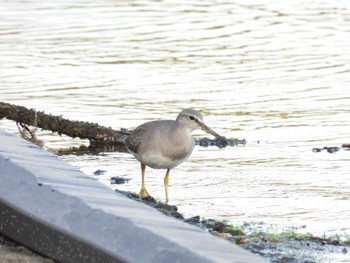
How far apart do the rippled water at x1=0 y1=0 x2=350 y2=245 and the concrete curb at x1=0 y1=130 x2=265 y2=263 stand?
9.93 feet

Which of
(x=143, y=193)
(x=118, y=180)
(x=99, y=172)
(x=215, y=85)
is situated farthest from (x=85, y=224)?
(x=215, y=85)

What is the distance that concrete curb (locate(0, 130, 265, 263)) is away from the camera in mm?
4270

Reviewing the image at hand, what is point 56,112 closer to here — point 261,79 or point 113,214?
point 261,79

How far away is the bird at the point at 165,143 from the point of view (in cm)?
927

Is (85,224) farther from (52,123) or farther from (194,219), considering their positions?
(52,123)

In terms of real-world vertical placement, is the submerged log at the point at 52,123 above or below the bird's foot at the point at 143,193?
above

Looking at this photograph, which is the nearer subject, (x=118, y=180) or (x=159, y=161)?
(x=159, y=161)

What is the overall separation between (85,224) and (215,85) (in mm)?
8690

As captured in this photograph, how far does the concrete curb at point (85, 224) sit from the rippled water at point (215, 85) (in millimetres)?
3025

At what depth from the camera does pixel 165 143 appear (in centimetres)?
934

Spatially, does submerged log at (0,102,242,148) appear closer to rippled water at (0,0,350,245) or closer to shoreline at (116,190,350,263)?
rippled water at (0,0,350,245)

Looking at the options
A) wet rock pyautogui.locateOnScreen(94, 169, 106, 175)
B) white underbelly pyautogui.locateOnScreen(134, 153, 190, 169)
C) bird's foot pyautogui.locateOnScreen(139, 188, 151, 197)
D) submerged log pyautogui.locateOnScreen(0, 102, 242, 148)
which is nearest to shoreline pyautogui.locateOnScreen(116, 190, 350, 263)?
bird's foot pyautogui.locateOnScreen(139, 188, 151, 197)

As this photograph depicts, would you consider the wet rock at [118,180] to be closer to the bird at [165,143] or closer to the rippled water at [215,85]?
the rippled water at [215,85]

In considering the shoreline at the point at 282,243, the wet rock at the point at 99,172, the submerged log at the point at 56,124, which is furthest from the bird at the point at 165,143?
the shoreline at the point at 282,243
